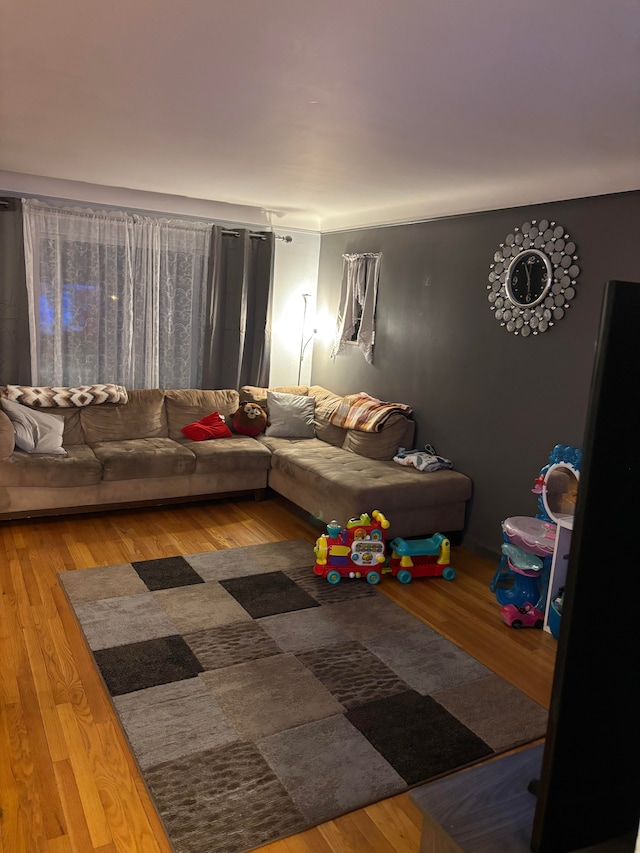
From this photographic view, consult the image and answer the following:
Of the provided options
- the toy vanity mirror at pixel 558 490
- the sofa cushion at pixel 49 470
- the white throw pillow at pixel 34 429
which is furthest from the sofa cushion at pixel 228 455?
the toy vanity mirror at pixel 558 490

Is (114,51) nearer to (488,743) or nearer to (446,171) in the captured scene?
(446,171)

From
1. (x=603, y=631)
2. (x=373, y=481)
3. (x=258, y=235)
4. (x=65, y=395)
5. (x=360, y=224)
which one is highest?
(x=360, y=224)

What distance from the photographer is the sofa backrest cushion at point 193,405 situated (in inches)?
223

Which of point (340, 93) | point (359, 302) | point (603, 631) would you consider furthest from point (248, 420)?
point (603, 631)

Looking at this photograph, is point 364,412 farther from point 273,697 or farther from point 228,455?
point 273,697

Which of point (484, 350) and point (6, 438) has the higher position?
point (484, 350)

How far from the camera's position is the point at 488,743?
8.46ft

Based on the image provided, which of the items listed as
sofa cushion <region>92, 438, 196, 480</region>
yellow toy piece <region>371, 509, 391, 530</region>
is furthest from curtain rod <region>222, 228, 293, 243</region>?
yellow toy piece <region>371, 509, 391, 530</region>

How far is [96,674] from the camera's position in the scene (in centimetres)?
287

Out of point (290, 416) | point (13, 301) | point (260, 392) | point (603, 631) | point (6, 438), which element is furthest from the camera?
point (260, 392)

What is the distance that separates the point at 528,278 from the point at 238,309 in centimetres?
293

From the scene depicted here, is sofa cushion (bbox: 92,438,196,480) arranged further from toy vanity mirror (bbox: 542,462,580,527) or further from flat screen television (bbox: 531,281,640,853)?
flat screen television (bbox: 531,281,640,853)

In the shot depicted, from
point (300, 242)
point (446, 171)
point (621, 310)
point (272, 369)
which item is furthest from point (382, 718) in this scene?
point (300, 242)

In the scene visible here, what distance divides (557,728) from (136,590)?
3157 millimetres
